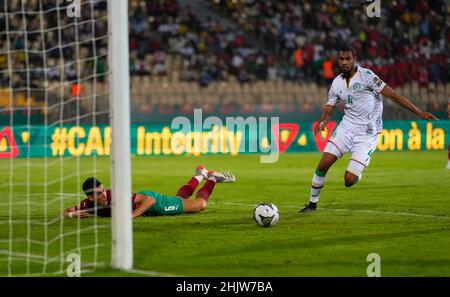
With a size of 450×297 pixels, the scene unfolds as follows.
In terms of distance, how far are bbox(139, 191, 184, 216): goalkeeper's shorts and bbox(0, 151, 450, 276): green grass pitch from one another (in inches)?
4.5

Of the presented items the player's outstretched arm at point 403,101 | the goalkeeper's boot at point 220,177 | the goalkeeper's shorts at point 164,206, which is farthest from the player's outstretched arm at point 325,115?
the goalkeeper's shorts at point 164,206

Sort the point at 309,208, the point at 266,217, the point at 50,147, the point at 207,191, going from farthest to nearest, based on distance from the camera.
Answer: the point at 50,147, the point at 207,191, the point at 309,208, the point at 266,217

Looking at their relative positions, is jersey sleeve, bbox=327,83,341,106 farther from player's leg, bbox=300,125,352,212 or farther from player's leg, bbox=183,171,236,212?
player's leg, bbox=183,171,236,212

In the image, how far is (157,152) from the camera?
2545 cm

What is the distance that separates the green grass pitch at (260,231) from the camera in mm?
8328

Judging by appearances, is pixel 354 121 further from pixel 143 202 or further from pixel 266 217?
pixel 143 202

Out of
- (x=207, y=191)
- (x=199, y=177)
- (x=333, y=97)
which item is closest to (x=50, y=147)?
(x=199, y=177)

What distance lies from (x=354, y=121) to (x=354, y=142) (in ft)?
0.90

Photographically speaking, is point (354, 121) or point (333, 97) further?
point (354, 121)

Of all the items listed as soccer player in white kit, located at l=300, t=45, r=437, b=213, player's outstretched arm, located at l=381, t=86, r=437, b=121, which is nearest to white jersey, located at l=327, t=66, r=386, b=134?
soccer player in white kit, located at l=300, t=45, r=437, b=213

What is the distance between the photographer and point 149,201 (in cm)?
1132

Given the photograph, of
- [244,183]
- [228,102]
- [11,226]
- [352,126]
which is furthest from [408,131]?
[11,226]

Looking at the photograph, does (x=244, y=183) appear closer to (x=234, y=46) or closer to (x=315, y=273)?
(x=315, y=273)

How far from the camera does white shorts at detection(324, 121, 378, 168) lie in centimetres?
1248
